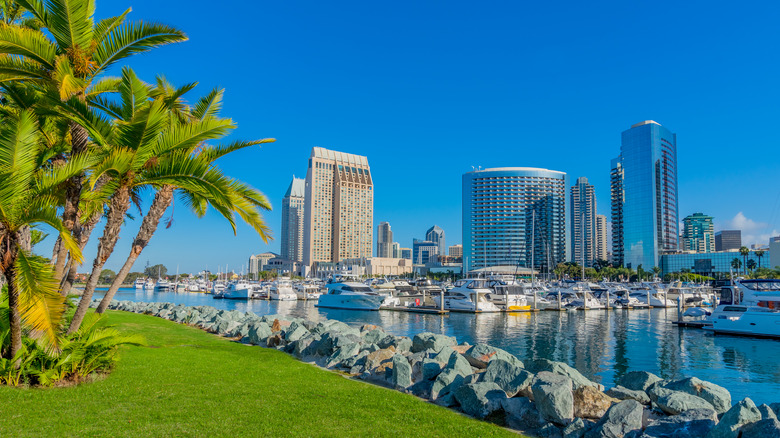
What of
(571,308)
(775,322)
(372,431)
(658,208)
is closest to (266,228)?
(372,431)

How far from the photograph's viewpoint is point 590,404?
9359mm

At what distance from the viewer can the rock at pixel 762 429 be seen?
22.0 ft

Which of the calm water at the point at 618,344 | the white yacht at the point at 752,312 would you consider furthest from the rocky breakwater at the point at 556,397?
the white yacht at the point at 752,312

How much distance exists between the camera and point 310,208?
629 ft

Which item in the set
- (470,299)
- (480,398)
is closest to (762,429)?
(480,398)

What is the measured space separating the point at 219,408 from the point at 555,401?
19.1ft

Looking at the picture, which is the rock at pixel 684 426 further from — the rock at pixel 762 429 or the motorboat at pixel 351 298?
the motorboat at pixel 351 298

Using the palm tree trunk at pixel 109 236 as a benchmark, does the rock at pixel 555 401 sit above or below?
below

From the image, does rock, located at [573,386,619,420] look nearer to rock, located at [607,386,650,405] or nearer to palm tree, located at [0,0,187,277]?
rock, located at [607,386,650,405]

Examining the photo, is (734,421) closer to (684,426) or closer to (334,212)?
(684,426)

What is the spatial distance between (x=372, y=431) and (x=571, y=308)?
172 feet

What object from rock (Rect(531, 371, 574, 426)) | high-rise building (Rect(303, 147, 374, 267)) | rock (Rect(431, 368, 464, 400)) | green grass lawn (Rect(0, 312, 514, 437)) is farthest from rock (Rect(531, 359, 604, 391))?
high-rise building (Rect(303, 147, 374, 267))

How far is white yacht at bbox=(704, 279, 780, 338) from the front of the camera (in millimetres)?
31484

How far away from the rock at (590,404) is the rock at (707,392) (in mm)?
2584
